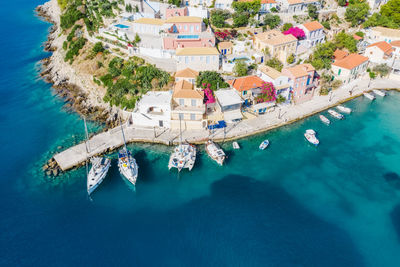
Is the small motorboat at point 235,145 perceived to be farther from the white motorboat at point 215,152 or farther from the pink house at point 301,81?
the pink house at point 301,81

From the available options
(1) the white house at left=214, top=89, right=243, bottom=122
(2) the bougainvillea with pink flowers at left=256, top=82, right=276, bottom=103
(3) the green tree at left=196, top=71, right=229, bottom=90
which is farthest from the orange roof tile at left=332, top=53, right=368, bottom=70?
(3) the green tree at left=196, top=71, right=229, bottom=90

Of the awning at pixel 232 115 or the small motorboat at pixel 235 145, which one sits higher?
the awning at pixel 232 115

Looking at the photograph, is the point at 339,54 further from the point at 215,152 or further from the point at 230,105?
the point at 215,152

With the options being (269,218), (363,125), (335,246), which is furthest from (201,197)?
(363,125)

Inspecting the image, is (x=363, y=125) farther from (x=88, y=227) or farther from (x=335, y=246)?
(x=88, y=227)

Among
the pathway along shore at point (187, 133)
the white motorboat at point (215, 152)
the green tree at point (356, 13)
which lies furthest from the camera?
the green tree at point (356, 13)

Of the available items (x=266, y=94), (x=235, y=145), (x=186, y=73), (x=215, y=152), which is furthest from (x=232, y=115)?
(x=186, y=73)

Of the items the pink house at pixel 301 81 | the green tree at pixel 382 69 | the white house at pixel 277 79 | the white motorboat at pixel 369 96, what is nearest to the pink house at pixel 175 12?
the white house at pixel 277 79
